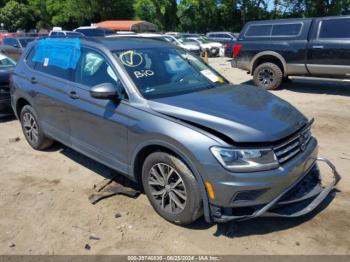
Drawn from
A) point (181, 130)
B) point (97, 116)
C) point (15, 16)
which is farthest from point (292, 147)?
point (15, 16)

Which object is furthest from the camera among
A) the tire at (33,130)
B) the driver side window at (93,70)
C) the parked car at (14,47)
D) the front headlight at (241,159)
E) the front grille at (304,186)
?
the parked car at (14,47)

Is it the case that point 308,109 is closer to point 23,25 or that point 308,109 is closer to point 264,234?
point 264,234

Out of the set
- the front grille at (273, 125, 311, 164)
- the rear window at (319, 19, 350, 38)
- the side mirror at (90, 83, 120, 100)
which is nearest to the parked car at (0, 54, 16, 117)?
the side mirror at (90, 83, 120, 100)

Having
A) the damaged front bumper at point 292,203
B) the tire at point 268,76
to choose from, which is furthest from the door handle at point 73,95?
the tire at point 268,76

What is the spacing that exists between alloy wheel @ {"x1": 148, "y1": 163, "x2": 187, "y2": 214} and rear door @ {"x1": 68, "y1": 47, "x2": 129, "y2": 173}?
0.43 metres

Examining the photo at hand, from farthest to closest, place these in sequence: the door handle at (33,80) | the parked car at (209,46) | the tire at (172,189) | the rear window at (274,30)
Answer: the parked car at (209,46)
the rear window at (274,30)
the door handle at (33,80)
the tire at (172,189)

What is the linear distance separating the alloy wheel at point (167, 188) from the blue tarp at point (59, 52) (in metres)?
1.83

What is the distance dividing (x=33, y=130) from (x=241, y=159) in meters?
3.75

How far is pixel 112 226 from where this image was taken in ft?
12.5

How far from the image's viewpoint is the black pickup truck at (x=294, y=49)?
9.80m

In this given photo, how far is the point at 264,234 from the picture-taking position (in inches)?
142

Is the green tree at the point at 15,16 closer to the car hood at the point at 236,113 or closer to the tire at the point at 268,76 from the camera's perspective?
the tire at the point at 268,76

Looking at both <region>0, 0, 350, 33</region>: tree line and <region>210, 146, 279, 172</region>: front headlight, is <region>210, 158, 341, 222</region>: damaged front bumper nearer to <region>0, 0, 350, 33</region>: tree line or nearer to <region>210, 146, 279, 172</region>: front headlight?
<region>210, 146, 279, 172</region>: front headlight

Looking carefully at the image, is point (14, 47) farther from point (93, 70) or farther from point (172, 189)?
point (172, 189)
